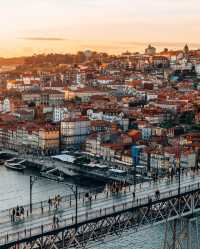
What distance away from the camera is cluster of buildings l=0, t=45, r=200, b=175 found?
22.6 meters

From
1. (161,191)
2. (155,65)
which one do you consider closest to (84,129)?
(161,191)

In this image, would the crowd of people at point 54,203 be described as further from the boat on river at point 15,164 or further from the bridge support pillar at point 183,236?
the boat on river at point 15,164

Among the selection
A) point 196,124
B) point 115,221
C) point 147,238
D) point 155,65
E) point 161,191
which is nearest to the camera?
point 115,221

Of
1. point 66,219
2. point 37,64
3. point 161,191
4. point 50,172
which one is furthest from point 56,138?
point 37,64

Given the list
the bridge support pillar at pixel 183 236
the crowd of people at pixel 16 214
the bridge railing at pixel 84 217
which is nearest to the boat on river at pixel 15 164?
the bridge support pillar at pixel 183 236

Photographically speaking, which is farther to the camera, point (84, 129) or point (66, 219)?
point (84, 129)

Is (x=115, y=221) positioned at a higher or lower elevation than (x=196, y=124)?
higher

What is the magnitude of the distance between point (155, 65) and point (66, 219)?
133 ft

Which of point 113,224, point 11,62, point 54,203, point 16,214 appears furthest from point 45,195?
point 11,62

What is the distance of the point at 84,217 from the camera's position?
9.23m

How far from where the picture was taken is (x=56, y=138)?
83.4ft

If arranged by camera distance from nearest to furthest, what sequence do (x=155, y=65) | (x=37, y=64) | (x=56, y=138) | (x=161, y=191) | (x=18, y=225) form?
1. (x=18, y=225)
2. (x=161, y=191)
3. (x=56, y=138)
4. (x=155, y=65)
5. (x=37, y=64)

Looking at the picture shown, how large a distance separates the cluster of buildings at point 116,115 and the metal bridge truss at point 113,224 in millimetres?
2063

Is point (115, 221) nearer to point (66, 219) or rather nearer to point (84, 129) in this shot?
point (66, 219)
